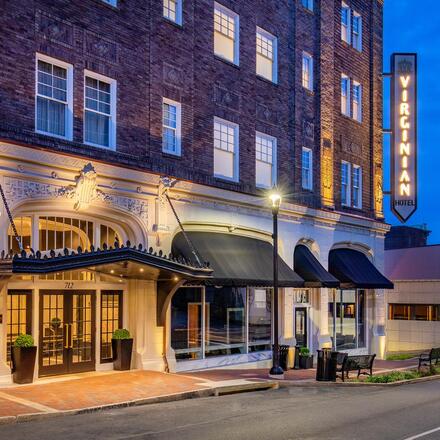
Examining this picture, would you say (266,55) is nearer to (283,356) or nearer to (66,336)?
(283,356)

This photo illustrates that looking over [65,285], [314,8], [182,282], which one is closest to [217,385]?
[182,282]

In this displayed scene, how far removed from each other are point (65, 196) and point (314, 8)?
16612mm

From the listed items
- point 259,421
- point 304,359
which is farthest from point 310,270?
point 259,421

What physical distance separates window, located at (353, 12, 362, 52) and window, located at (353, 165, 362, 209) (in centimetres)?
562

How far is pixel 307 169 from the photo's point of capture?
2902 cm

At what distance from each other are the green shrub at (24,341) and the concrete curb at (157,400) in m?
2.91

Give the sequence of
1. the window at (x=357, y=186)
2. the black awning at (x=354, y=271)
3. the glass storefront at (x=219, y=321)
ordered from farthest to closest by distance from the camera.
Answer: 1. the window at (x=357, y=186)
2. the black awning at (x=354, y=271)
3. the glass storefront at (x=219, y=321)

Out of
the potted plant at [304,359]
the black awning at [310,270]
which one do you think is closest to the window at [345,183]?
the black awning at [310,270]

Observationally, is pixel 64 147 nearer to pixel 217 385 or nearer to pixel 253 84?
pixel 217 385

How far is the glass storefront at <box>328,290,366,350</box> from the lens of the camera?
30.1m

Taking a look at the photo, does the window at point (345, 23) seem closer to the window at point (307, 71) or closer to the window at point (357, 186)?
the window at point (307, 71)

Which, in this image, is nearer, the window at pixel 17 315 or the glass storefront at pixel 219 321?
the window at pixel 17 315

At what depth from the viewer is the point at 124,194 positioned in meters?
19.5

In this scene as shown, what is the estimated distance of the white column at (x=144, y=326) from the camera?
789 inches
